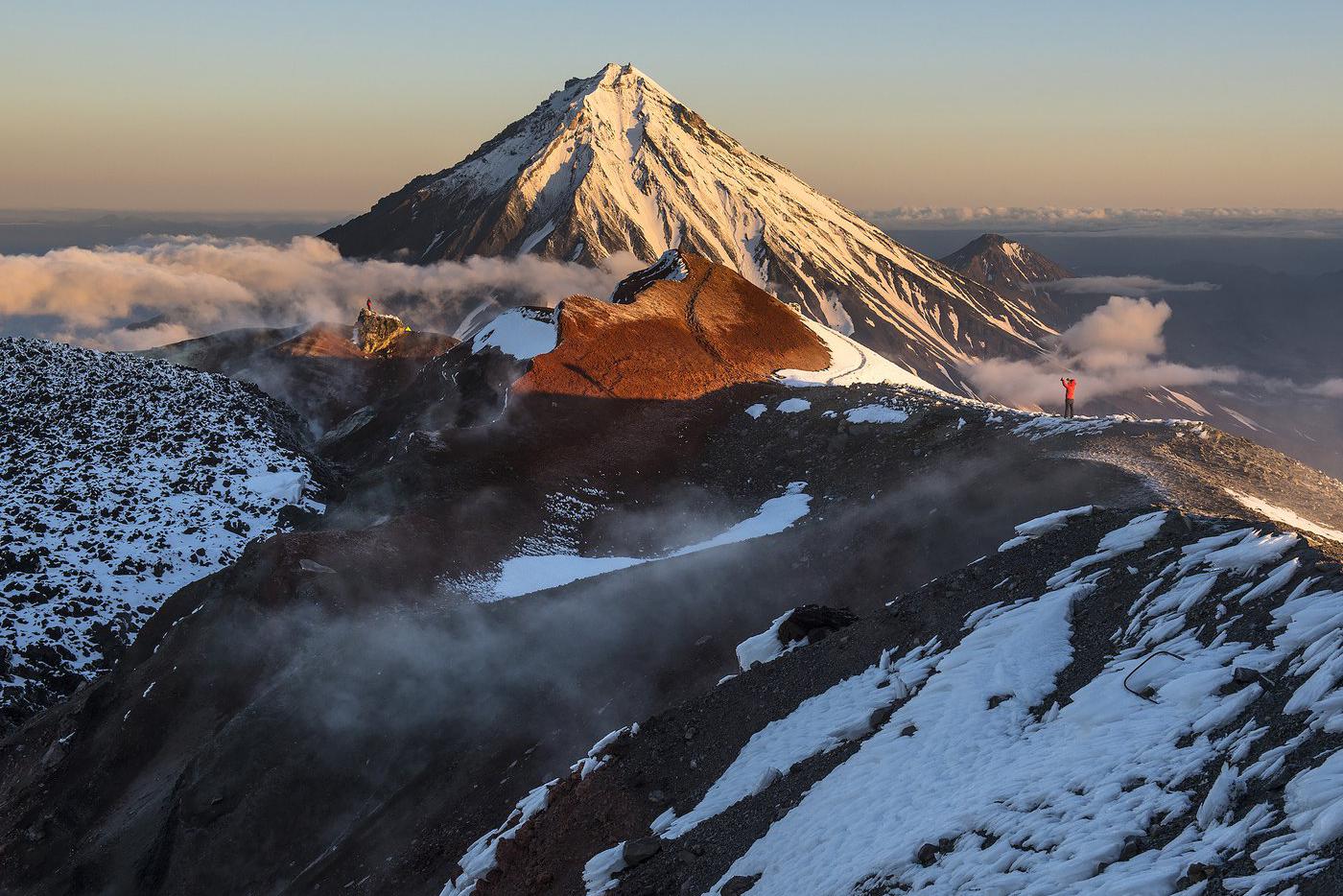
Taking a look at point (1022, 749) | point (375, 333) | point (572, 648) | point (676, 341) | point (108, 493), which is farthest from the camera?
point (375, 333)

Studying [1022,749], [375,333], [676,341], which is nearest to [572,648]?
[1022,749]

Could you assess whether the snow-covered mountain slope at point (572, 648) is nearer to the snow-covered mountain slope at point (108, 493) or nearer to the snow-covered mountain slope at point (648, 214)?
the snow-covered mountain slope at point (108, 493)

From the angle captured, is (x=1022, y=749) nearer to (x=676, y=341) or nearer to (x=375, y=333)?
(x=676, y=341)

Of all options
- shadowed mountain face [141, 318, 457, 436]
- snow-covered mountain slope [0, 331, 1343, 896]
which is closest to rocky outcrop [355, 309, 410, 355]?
shadowed mountain face [141, 318, 457, 436]

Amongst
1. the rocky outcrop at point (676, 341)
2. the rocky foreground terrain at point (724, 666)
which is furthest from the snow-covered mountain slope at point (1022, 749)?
the rocky outcrop at point (676, 341)

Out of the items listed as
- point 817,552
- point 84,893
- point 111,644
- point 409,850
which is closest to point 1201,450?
point 817,552

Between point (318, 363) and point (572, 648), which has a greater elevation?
point (318, 363)

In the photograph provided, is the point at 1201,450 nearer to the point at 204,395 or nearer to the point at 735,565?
the point at 735,565

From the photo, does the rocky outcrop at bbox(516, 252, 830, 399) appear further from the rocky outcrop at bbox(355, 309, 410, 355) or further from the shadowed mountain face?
the rocky outcrop at bbox(355, 309, 410, 355)
